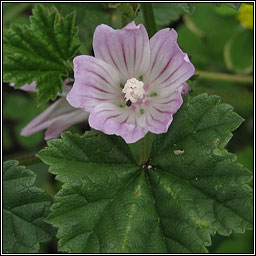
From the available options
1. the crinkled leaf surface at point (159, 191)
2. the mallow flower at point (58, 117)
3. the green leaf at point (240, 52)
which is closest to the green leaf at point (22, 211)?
the crinkled leaf surface at point (159, 191)

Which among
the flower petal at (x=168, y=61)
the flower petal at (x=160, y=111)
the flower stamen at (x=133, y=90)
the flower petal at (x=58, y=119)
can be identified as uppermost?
the flower petal at (x=168, y=61)

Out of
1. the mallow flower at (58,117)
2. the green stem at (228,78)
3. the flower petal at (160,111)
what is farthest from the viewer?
the green stem at (228,78)

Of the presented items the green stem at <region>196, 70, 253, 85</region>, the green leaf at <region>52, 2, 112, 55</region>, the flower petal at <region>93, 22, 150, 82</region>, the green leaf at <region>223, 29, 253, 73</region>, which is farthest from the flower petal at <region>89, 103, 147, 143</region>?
the green leaf at <region>223, 29, 253, 73</region>

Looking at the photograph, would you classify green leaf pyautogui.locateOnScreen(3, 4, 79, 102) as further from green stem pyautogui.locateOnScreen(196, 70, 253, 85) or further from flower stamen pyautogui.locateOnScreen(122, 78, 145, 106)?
green stem pyautogui.locateOnScreen(196, 70, 253, 85)

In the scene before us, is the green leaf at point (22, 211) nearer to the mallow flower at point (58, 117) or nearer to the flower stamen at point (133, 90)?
the mallow flower at point (58, 117)

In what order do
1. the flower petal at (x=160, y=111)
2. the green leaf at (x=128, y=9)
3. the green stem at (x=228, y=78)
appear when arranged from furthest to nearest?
the green stem at (x=228, y=78) → the green leaf at (x=128, y=9) → the flower petal at (x=160, y=111)

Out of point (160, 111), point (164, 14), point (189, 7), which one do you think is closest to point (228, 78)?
point (164, 14)

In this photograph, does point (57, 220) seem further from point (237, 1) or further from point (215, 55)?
point (215, 55)
